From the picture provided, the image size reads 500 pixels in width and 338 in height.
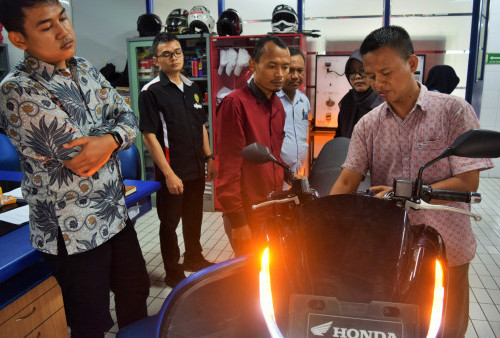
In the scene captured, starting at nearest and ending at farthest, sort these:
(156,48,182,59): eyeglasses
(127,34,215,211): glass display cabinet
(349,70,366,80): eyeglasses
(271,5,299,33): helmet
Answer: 1. (156,48,182,59): eyeglasses
2. (349,70,366,80): eyeglasses
3. (271,5,299,33): helmet
4. (127,34,215,211): glass display cabinet

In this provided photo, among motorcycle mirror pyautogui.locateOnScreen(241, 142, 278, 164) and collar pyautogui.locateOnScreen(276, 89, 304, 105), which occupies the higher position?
collar pyautogui.locateOnScreen(276, 89, 304, 105)

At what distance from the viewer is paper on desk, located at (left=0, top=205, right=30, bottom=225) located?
69.1 inches

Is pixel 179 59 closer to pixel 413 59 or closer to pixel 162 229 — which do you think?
pixel 162 229

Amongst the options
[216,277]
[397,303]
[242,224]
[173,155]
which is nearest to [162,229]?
[173,155]

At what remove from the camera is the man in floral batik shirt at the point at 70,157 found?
51.5 inches

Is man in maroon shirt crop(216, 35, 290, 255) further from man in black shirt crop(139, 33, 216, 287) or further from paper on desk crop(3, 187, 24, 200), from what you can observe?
paper on desk crop(3, 187, 24, 200)

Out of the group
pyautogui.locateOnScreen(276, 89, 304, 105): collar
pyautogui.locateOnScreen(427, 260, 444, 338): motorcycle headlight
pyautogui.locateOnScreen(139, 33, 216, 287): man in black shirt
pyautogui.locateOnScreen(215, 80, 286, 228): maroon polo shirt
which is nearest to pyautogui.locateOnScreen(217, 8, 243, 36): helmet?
pyautogui.locateOnScreen(276, 89, 304, 105): collar

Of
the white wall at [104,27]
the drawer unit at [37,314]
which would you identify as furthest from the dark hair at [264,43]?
the white wall at [104,27]

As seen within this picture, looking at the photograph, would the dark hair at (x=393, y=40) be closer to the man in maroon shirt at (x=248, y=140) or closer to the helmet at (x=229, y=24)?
the man in maroon shirt at (x=248, y=140)

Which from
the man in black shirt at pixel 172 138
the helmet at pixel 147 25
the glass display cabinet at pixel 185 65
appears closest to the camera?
the man in black shirt at pixel 172 138

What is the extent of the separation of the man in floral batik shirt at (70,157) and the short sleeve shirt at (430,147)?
107cm

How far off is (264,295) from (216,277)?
193 millimetres

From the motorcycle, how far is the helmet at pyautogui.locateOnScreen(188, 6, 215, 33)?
4002mm

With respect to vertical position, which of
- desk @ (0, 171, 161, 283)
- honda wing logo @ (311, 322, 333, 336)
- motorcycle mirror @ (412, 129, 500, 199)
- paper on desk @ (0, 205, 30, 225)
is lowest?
desk @ (0, 171, 161, 283)
